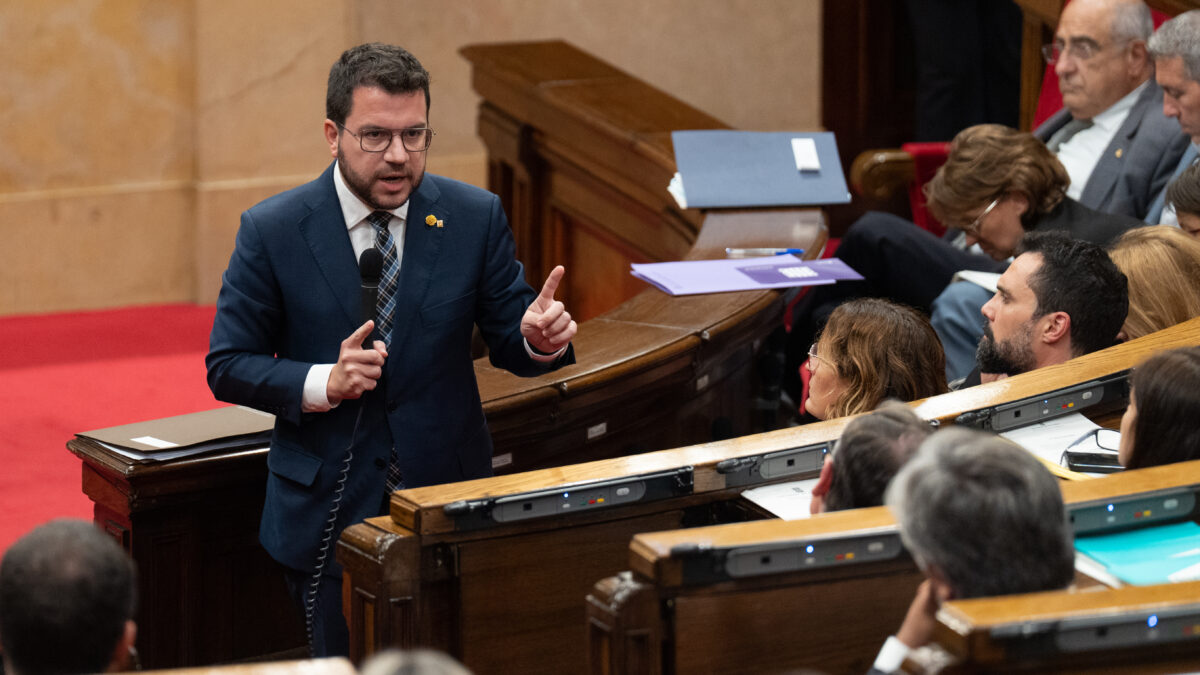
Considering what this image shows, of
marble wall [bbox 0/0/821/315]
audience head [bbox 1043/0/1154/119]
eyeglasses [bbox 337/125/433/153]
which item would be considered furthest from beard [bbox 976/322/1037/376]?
marble wall [bbox 0/0/821/315]

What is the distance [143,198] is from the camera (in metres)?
6.59

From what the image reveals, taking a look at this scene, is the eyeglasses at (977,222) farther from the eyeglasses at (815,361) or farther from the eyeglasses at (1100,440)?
the eyeglasses at (1100,440)

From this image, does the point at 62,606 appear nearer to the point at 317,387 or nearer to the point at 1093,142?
the point at 317,387

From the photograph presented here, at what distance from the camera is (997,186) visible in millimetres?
4219

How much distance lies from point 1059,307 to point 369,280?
1362mm

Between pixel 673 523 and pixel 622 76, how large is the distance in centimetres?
346

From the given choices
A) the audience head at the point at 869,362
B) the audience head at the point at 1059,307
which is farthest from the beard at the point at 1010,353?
the audience head at the point at 869,362

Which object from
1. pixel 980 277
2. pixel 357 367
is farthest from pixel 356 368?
pixel 980 277

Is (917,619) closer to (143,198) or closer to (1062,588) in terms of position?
(1062,588)

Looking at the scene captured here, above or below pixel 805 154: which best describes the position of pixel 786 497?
below

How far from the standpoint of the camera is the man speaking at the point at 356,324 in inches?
101

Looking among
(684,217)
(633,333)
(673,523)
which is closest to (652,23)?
(684,217)

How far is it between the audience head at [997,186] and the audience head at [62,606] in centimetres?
305

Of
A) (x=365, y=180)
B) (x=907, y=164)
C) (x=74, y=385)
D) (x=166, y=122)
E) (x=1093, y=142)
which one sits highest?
(x=365, y=180)
